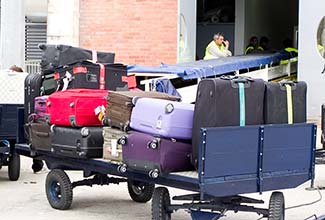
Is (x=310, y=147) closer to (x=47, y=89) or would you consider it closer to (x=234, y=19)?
(x=47, y=89)

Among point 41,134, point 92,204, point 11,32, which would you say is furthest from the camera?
point 11,32

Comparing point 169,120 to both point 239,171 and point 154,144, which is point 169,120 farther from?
point 239,171

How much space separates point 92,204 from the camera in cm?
962

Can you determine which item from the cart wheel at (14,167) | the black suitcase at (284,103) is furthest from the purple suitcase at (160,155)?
the cart wheel at (14,167)

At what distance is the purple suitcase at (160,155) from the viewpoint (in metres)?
7.06

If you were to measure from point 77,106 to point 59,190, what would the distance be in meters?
1.31

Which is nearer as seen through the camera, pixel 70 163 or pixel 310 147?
pixel 310 147

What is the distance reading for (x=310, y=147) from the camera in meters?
7.50

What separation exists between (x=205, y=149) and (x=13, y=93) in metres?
5.64

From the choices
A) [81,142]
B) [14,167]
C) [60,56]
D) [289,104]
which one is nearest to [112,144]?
[81,142]

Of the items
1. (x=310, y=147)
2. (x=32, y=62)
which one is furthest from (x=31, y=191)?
(x=32, y=62)

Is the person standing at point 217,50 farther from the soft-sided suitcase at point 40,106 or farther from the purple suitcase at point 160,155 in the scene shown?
the purple suitcase at point 160,155

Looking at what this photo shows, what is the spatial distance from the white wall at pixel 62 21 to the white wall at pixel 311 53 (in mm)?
5180

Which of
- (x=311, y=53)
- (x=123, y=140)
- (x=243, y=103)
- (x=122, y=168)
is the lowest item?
(x=122, y=168)
